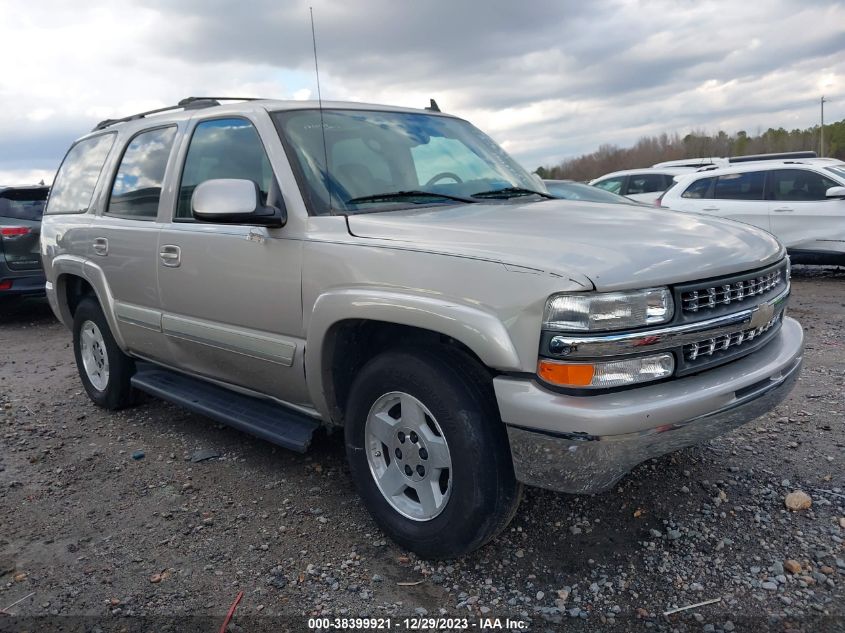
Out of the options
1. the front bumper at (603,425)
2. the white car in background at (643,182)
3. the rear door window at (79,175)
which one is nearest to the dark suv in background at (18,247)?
the rear door window at (79,175)

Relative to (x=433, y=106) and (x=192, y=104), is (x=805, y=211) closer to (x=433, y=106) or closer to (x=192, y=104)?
(x=433, y=106)

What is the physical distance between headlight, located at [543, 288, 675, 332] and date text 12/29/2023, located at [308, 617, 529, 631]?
1061mm

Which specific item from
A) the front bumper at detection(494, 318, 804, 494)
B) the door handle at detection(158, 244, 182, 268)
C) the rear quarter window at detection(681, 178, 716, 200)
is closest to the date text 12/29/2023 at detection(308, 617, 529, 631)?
the front bumper at detection(494, 318, 804, 494)

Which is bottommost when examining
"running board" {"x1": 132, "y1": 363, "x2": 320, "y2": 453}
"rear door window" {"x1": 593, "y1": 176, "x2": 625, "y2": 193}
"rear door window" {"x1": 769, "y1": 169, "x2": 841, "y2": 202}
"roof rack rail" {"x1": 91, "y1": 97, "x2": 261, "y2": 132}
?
"running board" {"x1": 132, "y1": 363, "x2": 320, "y2": 453}

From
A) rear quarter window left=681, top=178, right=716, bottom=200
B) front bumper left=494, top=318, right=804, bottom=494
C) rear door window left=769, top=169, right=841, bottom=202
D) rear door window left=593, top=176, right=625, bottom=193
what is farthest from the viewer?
rear door window left=593, top=176, right=625, bottom=193

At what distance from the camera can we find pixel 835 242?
8938 mm

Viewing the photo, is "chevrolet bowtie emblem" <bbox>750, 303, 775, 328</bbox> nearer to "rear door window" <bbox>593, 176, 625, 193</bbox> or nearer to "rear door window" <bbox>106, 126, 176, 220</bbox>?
"rear door window" <bbox>106, 126, 176, 220</bbox>

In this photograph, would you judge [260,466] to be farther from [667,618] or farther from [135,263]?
[667,618]

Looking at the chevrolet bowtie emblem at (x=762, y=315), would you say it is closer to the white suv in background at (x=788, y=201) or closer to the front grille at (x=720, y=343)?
the front grille at (x=720, y=343)

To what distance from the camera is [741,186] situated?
990 centimetres

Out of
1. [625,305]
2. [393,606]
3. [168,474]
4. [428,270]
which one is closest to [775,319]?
[625,305]

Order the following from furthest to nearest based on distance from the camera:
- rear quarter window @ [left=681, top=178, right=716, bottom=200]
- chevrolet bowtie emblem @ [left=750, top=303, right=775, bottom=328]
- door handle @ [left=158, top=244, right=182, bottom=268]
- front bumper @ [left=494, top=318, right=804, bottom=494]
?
rear quarter window @ [left=681, top=178, right=716, bottom=200] < door handle @ [left=158, top=244, right=182, bottom=268] < chevrolet bowtie emblem @ [left=750, top=303, right=775, bottom=328] < front bumper @ [left=494, top=318, right=804, bottom=494]

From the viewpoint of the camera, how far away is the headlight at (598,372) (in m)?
2.25

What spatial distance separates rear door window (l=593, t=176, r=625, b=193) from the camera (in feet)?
45.7
